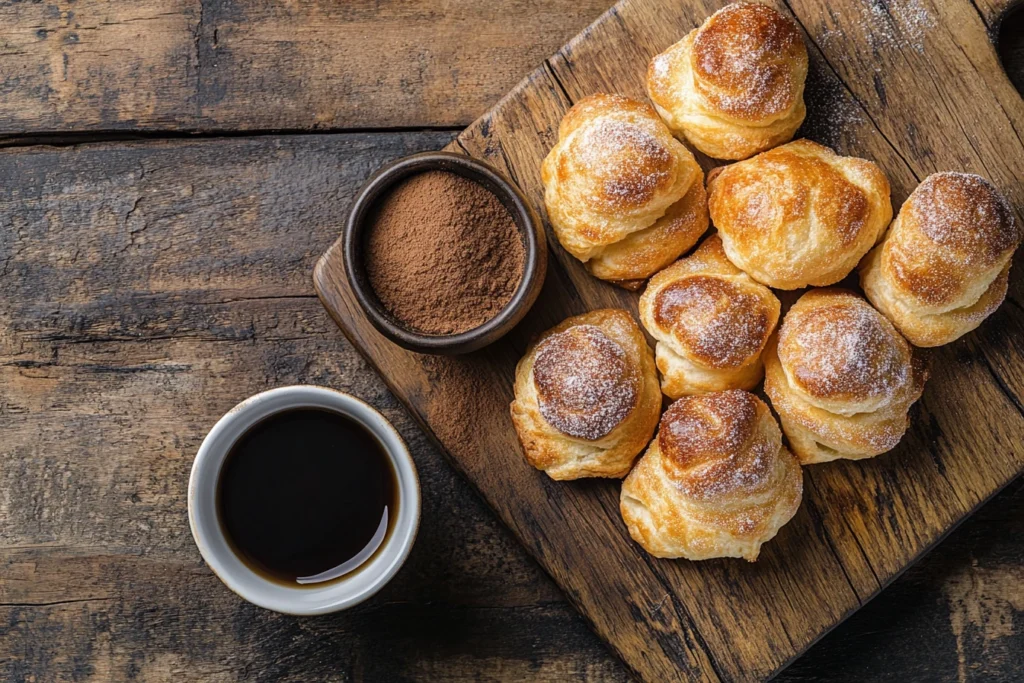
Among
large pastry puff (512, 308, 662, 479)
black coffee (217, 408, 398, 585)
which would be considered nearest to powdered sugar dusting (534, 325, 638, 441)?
large pastry puff (512, 308, 662, 479)

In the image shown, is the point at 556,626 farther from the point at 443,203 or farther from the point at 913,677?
the point at 443,203

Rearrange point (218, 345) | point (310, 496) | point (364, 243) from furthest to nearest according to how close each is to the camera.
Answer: point (218, 345)
point (310, 496)
point (364, 243)

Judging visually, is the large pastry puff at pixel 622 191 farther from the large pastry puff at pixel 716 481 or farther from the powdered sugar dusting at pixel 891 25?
the powdered sugar dusting at pixel 891 25

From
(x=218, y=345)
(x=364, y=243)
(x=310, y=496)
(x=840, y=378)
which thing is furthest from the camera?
(x=218, y=345)

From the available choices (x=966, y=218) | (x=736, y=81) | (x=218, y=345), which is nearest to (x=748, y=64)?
(x=736, y=81)

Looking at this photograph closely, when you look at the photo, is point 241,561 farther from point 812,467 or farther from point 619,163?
point 812,467

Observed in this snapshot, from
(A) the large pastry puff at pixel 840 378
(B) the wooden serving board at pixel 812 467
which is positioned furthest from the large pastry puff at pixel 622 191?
(A) the large pastry puff at pixel 840 378
